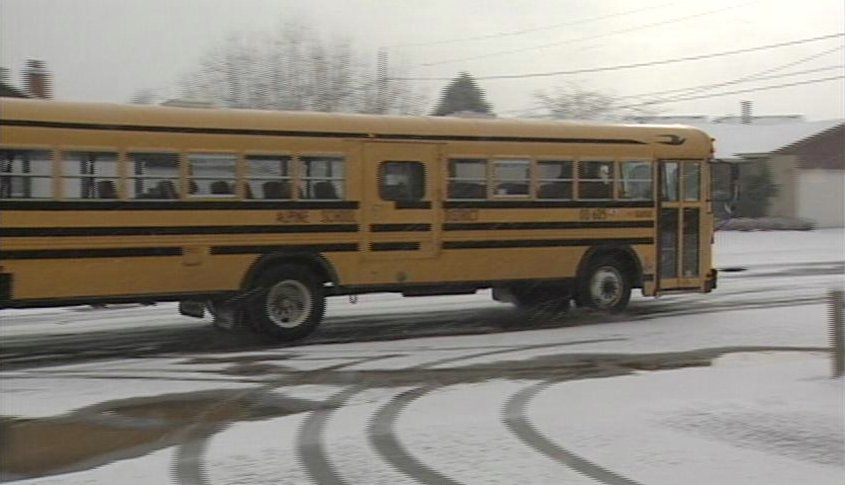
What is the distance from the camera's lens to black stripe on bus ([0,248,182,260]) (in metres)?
10.5

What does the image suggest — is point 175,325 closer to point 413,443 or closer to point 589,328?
point 589,328

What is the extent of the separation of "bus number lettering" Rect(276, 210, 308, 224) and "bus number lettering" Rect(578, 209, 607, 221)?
4278mm

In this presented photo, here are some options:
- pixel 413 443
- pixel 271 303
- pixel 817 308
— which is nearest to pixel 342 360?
pixel 271 303

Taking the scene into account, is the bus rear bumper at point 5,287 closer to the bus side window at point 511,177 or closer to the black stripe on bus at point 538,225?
the black stripe on bus at point 538,225

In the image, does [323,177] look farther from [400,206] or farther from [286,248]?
[400,206]

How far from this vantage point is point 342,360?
10.6m

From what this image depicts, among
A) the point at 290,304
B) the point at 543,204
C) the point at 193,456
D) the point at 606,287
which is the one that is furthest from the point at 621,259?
the point at 193,456

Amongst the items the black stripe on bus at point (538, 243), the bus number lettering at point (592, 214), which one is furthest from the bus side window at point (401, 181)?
the bus number lettering at point (592, 214)

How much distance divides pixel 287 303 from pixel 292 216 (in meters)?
1.12

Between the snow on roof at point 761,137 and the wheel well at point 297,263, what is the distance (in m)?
34.3

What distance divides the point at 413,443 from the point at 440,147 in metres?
6.58

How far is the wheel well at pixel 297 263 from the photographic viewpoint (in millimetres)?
11773

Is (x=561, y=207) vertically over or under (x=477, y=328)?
over

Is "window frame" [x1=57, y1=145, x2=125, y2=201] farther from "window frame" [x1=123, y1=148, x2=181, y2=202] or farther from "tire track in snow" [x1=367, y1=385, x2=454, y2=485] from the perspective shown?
"tire track in snow" [x1=367, y1=385, x2=454, y2=485]
